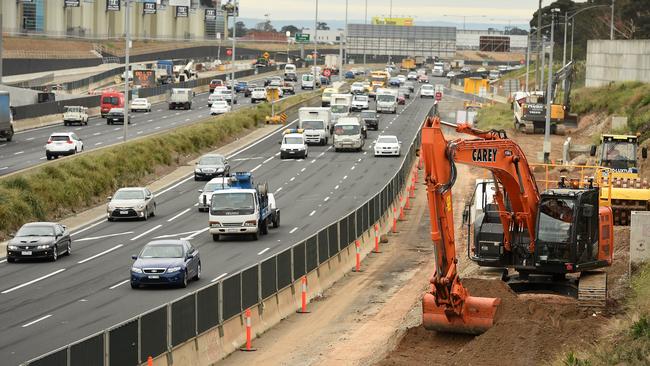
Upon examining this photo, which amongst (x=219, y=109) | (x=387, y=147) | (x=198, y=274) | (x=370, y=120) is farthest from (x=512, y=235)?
(x=219, y=109)

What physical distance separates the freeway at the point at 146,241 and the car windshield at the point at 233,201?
4.35ft

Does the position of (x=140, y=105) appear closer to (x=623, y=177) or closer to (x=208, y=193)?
(x=208, y=193)

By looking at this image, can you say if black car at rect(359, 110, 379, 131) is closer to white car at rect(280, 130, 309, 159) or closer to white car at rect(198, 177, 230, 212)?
white car at rect(280, 130, 309, 159)

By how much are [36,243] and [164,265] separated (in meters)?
7.82

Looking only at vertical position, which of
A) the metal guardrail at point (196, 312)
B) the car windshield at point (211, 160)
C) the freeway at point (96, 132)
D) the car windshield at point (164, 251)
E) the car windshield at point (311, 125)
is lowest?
the freeway at point (96, 132)

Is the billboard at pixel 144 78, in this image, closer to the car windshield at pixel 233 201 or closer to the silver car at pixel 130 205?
the silver car at pixel 130 205

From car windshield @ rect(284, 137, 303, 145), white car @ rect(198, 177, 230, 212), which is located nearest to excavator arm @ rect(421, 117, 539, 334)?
white car @ rect(198, 177, 230, 212)

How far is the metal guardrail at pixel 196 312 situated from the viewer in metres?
22.2

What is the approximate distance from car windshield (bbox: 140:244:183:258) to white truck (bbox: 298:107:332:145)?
4848cm

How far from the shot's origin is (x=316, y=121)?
8638cm

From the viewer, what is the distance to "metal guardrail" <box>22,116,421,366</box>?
2217cm

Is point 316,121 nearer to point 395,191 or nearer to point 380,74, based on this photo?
point 395,191

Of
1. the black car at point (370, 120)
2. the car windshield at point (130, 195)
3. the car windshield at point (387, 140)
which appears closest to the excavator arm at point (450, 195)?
the car windshield at point (130, 195)

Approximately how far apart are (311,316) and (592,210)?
8.67 meters
